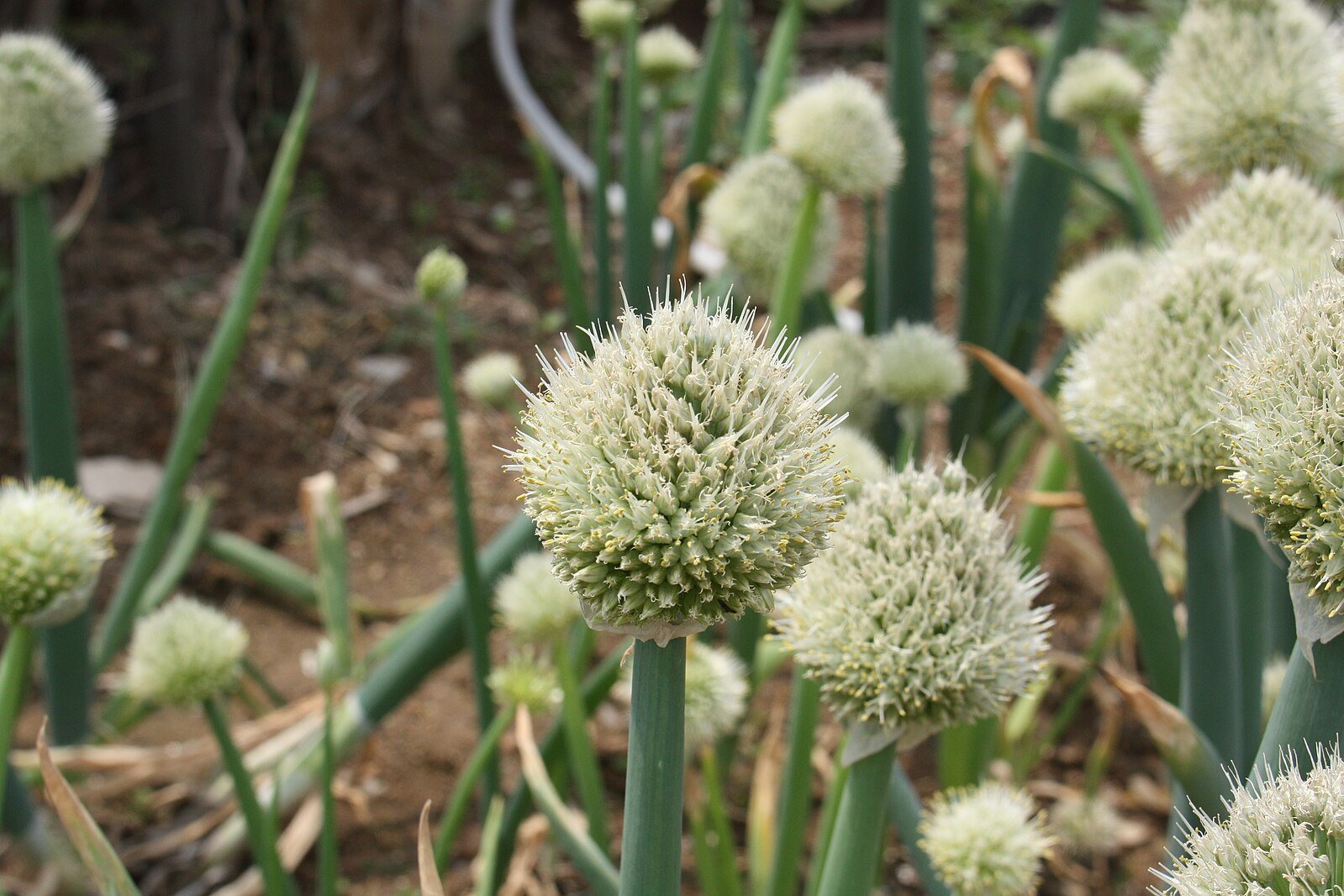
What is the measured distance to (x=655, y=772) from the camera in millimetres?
654

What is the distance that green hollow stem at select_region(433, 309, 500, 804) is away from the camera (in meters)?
1.38

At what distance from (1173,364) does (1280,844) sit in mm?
484

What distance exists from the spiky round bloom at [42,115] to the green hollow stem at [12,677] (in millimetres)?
768

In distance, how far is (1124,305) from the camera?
104 centimetres

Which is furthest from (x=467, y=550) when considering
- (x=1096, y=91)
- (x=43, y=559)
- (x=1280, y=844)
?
(x=1096, y=91)

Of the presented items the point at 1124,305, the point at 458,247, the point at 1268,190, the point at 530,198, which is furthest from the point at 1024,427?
the point at 530,198

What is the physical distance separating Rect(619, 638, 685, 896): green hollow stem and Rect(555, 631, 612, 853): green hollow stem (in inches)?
19.3

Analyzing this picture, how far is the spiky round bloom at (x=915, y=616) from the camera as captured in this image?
85 centimetres

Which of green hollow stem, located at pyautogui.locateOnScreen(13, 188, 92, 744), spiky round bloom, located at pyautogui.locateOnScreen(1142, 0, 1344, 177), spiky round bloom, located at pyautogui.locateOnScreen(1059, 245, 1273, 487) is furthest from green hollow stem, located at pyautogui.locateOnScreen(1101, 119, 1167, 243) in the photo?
green hollow stem, located at pyautogui.locateOnScreen(13, 188, 92, 744)

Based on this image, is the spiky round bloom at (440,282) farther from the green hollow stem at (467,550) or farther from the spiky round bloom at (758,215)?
the spiky round bloom at (758,215)

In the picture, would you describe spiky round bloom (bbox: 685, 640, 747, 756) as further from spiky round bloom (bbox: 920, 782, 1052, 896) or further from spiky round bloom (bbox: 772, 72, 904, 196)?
spiky round bloom (bbox: 772, 72, 904, 196)

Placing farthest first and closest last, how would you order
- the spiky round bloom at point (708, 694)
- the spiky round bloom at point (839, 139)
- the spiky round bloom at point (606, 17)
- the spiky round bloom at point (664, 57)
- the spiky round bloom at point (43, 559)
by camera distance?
the spiky round bloom at point (664, 57) < the spiky round bloom at point (606, 17) < the spiky round bloom at point (839, 139) < the spiky round bloom at point (708, 694) < the spiky round bloom at point (43, 559)

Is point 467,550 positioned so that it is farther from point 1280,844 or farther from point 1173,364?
point 1280,844

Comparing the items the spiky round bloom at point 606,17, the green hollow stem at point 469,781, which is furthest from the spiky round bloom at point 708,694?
the spiky round bloom at point 606,17
